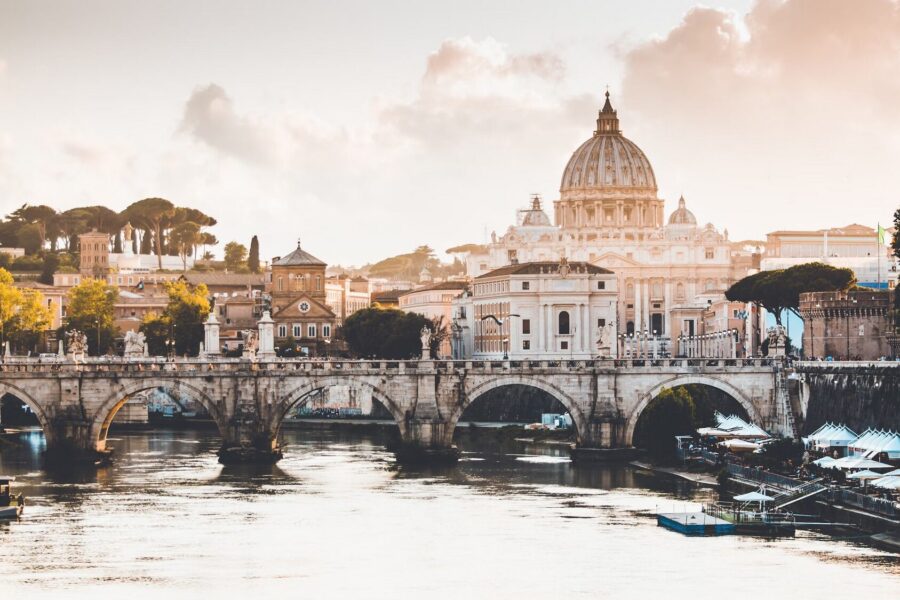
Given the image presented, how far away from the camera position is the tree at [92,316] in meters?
148

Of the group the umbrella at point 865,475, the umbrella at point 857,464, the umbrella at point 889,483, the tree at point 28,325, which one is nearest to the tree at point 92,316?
the tree at point 28,325

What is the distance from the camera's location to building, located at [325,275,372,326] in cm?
17850

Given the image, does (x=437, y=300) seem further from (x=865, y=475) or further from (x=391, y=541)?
(x=391, y=541)

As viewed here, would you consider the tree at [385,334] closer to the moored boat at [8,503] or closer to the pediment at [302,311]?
the pediment at [302,311]

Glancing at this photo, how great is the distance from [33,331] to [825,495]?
85.1m

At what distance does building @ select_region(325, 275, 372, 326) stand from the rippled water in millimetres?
90904

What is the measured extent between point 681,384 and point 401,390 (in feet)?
36.6

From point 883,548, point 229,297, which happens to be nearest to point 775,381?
point 883,548

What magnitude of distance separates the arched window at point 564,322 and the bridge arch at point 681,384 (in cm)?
6505

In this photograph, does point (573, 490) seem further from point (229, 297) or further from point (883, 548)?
point (229, 297)

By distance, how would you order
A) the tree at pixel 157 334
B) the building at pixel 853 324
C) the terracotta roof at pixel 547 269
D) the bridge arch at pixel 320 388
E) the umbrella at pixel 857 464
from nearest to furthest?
the umbrella at pixel 857 464 → the bridge arch at pixel 320 388 → the building at pixel 853 324 → the tree at pixel 157 334 → the terracotta roof at pixel 547 269

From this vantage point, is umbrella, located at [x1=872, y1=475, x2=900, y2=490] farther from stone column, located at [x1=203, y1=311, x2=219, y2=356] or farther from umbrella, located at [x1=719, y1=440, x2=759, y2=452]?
stone column, located at [x1=203, y1=311, x2=219, y2=356]

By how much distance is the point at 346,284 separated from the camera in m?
188

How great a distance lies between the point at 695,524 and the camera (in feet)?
211
